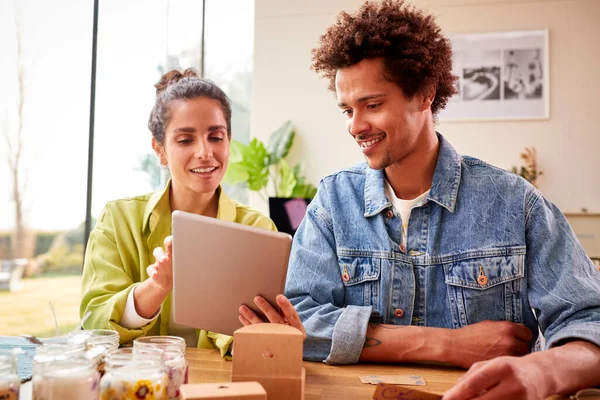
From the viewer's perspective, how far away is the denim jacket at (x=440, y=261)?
1411mm

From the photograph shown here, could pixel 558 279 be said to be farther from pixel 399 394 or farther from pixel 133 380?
pixel 133 380

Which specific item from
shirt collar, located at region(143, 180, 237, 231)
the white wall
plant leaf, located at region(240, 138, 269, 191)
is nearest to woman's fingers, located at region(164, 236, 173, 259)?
shirt collar, located at region(143, 180, 237, 231)

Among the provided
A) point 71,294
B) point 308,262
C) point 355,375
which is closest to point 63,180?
point 71,294

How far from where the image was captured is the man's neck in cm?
166

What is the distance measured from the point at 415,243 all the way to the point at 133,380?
899 mm

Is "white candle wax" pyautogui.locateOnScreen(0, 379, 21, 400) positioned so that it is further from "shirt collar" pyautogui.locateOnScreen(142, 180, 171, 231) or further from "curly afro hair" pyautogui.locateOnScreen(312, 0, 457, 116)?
"curly afro hair" pyautogui.locateOnScreen(312, 0, 457, 116)

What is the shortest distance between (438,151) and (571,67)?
Result: 4059mm

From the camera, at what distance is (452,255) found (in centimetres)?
152

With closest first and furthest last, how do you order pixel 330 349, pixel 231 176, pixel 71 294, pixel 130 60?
pixel 330 349, pixel 130 60, pixel 231 176, pixel 71 294

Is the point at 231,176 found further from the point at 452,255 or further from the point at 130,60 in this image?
the point at 452,255

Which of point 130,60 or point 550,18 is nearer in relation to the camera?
point 130,60

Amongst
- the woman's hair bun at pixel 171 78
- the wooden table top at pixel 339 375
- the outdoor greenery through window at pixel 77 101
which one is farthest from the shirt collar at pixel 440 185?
the outdoor greenery through window at pixel 77 101

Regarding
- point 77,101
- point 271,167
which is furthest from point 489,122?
point 77,101

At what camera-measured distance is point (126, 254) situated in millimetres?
1747
